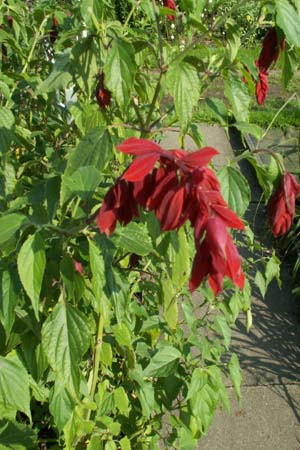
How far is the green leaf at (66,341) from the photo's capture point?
3.42ft

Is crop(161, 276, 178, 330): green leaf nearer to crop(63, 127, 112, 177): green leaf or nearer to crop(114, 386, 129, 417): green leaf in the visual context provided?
crop(114, 386, 129, 417): green leaf

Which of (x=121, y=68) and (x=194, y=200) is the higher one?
(x=121, y=68)

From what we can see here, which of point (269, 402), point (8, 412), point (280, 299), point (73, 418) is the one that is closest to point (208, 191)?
point (8, 412)

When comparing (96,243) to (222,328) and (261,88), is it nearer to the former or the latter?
(261,88)

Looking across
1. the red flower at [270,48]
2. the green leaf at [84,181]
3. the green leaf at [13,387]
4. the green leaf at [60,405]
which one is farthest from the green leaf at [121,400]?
the red flower at [270,48]

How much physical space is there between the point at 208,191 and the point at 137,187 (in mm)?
127

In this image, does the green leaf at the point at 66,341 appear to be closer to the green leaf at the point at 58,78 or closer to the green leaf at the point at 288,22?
the green leaf at the point at 58,78

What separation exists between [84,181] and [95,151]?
12 cm

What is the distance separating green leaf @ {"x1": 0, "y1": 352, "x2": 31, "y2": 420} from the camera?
3.71ft

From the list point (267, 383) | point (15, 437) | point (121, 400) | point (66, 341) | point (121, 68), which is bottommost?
point (267, 383)

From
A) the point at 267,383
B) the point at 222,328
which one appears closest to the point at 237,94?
the point at 222,328

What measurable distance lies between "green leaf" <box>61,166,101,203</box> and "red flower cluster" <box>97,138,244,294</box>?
0.24m

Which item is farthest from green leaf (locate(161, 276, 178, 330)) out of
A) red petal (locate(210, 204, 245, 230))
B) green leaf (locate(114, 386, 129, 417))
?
red petal (locate(210, 204, 245, 230))

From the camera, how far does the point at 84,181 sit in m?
1.04
